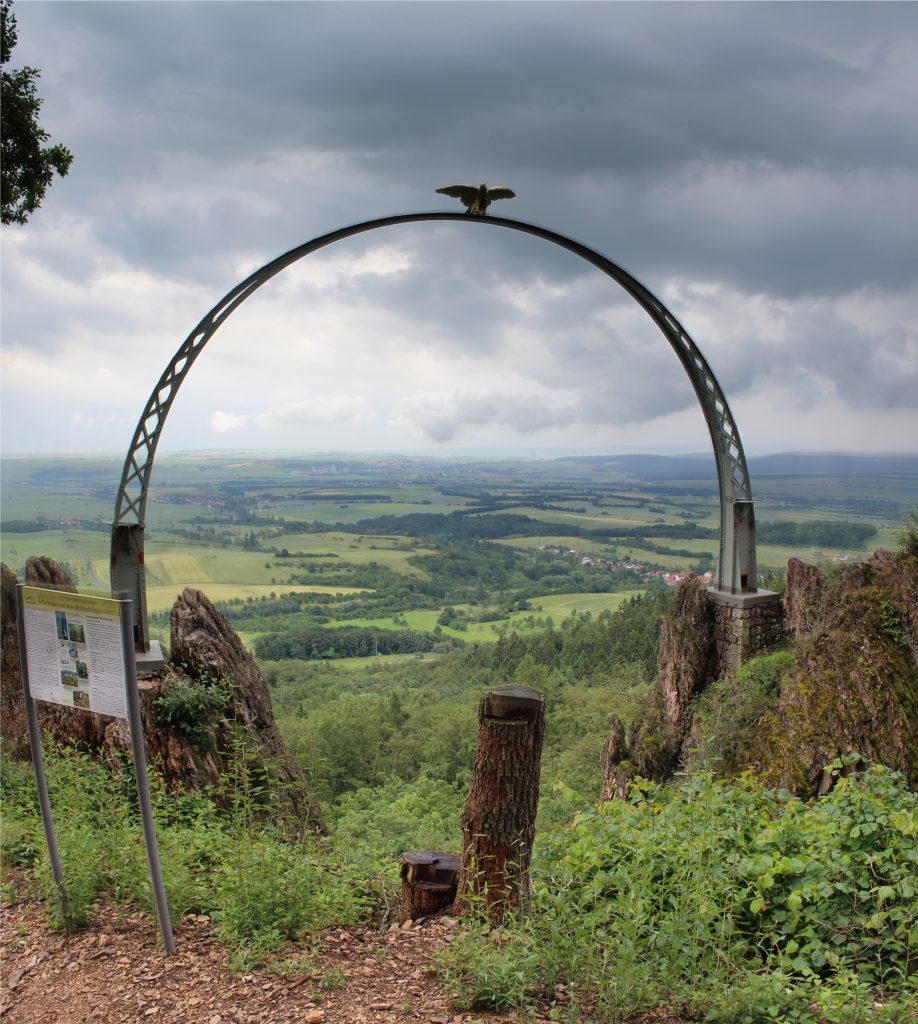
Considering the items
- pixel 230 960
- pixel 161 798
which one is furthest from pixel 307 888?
pixel 161 798

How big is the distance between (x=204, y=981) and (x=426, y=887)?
1.30 metres

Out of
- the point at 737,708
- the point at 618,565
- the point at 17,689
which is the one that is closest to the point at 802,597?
the point at 737,708

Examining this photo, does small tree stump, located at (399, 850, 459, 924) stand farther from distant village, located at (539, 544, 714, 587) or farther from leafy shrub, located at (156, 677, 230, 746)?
distant village, located at (539, 544, 714, 587)

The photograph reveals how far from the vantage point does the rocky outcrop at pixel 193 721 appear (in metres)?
6.12

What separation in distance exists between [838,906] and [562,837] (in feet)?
4.48

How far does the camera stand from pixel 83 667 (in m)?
3.75

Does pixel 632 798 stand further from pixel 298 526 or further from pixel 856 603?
pixel 298 526

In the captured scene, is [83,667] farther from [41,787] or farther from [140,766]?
[41,787]

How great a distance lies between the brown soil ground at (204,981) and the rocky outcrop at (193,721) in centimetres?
185

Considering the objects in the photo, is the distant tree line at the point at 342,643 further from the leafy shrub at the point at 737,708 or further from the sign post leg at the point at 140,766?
the sign post leg at the point at 140,766

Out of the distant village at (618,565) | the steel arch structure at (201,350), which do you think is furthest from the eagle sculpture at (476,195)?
the distant village at (618,565)

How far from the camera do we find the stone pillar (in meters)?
7.35

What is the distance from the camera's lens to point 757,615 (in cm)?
740

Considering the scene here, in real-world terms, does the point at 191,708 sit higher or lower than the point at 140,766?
lower
